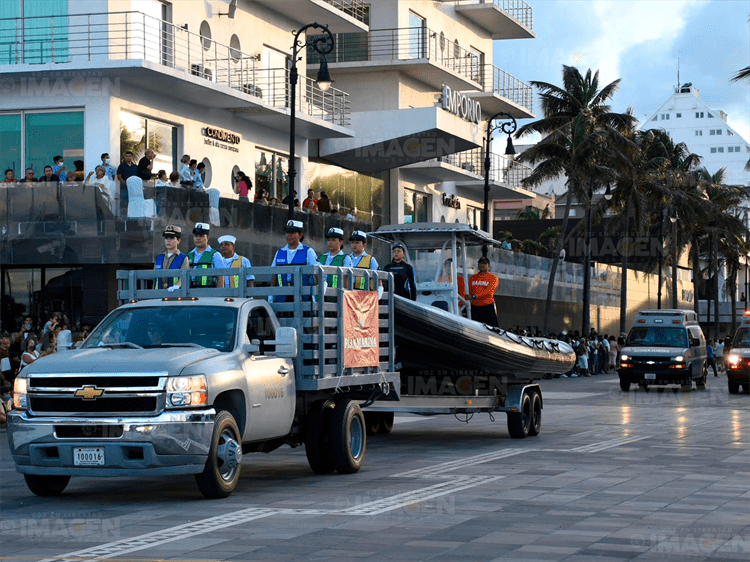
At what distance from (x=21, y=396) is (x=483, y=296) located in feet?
29.0

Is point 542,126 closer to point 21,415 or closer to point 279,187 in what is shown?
point 279,187

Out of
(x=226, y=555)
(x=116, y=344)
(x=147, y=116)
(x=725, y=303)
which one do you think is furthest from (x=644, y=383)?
(x=725, y=303)

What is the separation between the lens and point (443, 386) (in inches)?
690

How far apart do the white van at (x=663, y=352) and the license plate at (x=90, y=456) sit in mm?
25888

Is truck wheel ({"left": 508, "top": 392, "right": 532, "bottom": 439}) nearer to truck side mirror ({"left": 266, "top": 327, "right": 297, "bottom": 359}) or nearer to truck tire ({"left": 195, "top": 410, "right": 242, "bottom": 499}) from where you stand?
truck side mirror ({"left": 266, "top": 327, "right": 297, "bottom": 359})

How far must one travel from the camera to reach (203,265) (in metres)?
13.6

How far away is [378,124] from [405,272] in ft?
84.7

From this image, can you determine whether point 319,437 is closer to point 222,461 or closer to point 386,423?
point 222,461

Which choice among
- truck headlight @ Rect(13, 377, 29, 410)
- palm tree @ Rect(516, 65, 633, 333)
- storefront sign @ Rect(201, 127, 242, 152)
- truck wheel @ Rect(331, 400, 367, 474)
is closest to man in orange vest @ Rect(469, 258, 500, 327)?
truck wheel @ Rect(331, 400, 367, 474)

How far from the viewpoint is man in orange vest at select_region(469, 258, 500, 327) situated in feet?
60.6

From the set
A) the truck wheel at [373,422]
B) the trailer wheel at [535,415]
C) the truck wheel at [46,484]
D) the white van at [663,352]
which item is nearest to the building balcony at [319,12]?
the white van at [663,352]

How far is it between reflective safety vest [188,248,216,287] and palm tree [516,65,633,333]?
40443 mm

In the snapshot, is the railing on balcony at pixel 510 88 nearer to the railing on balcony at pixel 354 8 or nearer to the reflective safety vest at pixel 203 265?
the railing on balcony at pixel 354 8

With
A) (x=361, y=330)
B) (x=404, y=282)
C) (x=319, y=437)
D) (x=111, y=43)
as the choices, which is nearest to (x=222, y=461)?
(x=319, y=437)
